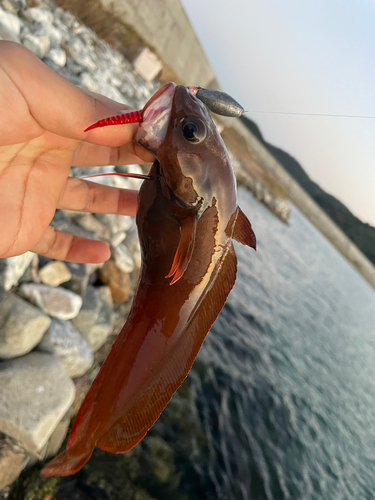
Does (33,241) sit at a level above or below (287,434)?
above

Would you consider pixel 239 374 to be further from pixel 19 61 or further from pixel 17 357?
pixel 19 61

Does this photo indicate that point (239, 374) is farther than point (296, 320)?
No

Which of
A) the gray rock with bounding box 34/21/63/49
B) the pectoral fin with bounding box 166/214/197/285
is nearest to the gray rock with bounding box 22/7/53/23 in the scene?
the gray rock with bounding box 34/21/63/49

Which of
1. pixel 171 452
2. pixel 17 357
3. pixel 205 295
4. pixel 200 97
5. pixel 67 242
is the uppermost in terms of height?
pixel 200 97

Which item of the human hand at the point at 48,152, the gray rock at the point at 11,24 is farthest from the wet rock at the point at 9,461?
the gray rock at the point at 11,24

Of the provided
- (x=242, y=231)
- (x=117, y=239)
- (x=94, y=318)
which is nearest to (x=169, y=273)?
(x=242, y=231)

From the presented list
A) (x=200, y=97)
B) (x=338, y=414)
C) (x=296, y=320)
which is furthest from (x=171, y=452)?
(x=296, y=320)

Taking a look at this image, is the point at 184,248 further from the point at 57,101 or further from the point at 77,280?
the point at 77,280
